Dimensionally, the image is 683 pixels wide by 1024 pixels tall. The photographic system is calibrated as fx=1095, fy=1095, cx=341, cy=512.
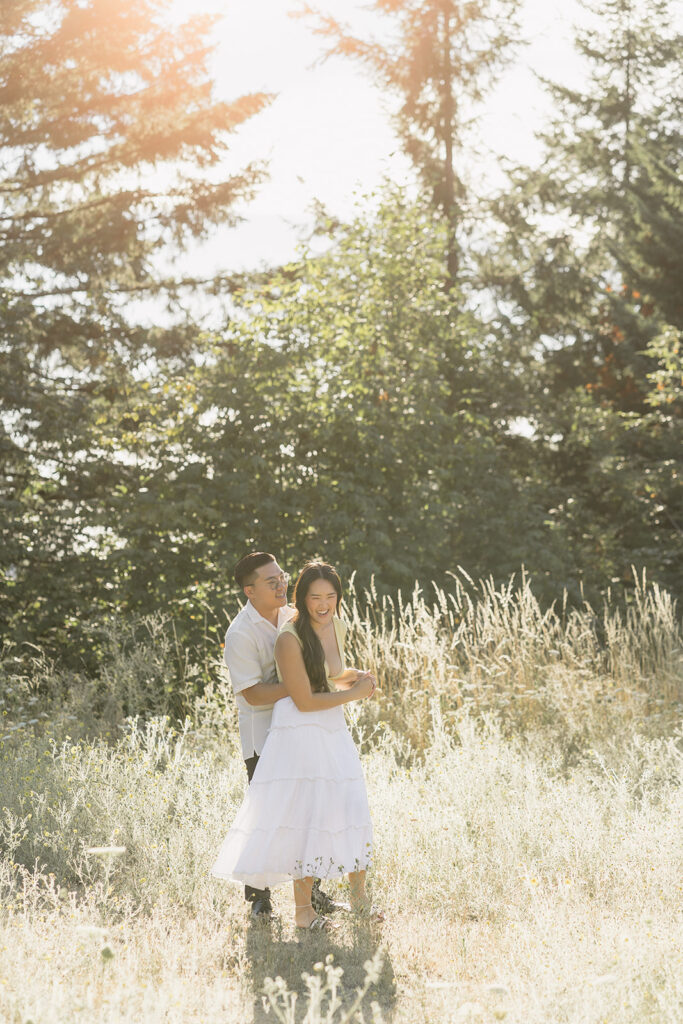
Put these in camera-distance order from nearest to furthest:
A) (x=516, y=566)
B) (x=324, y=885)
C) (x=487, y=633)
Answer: (x=324, y=885) < (x=487, y=633) < (x=516, y=566)

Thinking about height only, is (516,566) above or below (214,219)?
below

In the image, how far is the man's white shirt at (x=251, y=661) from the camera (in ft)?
15.6

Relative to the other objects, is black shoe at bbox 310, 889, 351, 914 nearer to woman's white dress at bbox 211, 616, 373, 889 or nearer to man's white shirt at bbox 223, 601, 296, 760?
woman's white dress at bbox 211, 616, 373, 889

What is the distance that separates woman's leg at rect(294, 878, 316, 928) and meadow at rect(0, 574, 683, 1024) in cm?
10

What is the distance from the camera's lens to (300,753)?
463 centimetres

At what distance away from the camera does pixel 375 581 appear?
38.2 ft

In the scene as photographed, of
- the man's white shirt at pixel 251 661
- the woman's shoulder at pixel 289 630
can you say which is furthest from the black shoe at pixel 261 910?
the woman's shoulder at pixel 289 630

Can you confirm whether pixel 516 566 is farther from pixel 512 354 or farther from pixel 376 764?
pixel 376 764

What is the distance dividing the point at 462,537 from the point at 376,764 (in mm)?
7865

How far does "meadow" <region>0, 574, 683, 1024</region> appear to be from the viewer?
12.6ft

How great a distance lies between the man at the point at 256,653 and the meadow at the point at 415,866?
61 cm

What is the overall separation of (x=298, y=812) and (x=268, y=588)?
0.96m

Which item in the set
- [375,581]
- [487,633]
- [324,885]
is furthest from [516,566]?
[324,885]

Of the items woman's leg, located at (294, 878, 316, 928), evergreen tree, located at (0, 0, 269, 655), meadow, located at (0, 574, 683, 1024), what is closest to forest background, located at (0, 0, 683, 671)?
evergreen tree, located at (0, 0, 269, 655)
